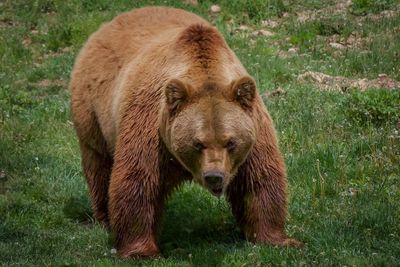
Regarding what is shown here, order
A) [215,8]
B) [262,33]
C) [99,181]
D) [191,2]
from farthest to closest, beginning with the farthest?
[191,2] → [215,8] → [262,33] → [99,181]

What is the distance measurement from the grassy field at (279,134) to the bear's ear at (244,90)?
1.15 meters

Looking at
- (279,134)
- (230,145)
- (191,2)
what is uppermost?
(230,145)

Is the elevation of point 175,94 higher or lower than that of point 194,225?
higher

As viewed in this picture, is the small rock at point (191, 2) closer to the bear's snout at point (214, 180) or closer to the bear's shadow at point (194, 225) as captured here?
the bear's shadow at point (194, 225)

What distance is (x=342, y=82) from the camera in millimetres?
11227

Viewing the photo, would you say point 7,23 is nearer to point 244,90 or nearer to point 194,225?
point 194,225

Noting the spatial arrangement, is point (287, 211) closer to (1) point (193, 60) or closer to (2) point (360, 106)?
(1) point (193, 60)

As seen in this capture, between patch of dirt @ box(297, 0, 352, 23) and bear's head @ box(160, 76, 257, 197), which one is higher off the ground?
bear's head @ box(160, 76, 257, 197)

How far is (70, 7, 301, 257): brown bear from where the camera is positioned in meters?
6.25

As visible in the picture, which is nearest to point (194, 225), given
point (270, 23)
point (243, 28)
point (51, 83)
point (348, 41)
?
point (51, 83)

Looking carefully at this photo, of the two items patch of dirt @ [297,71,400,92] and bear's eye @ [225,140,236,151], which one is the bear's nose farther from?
patch of dirt @ [297,71,400,92]

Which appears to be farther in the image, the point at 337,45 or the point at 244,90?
the point at 337,45

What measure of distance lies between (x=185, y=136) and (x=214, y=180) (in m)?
0.42

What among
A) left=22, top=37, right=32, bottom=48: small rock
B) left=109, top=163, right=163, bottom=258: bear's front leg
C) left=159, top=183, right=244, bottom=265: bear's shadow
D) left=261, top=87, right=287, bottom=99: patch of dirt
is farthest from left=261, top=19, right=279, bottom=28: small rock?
left=109, top=163, right=163, bottom=258: bear's front leg
